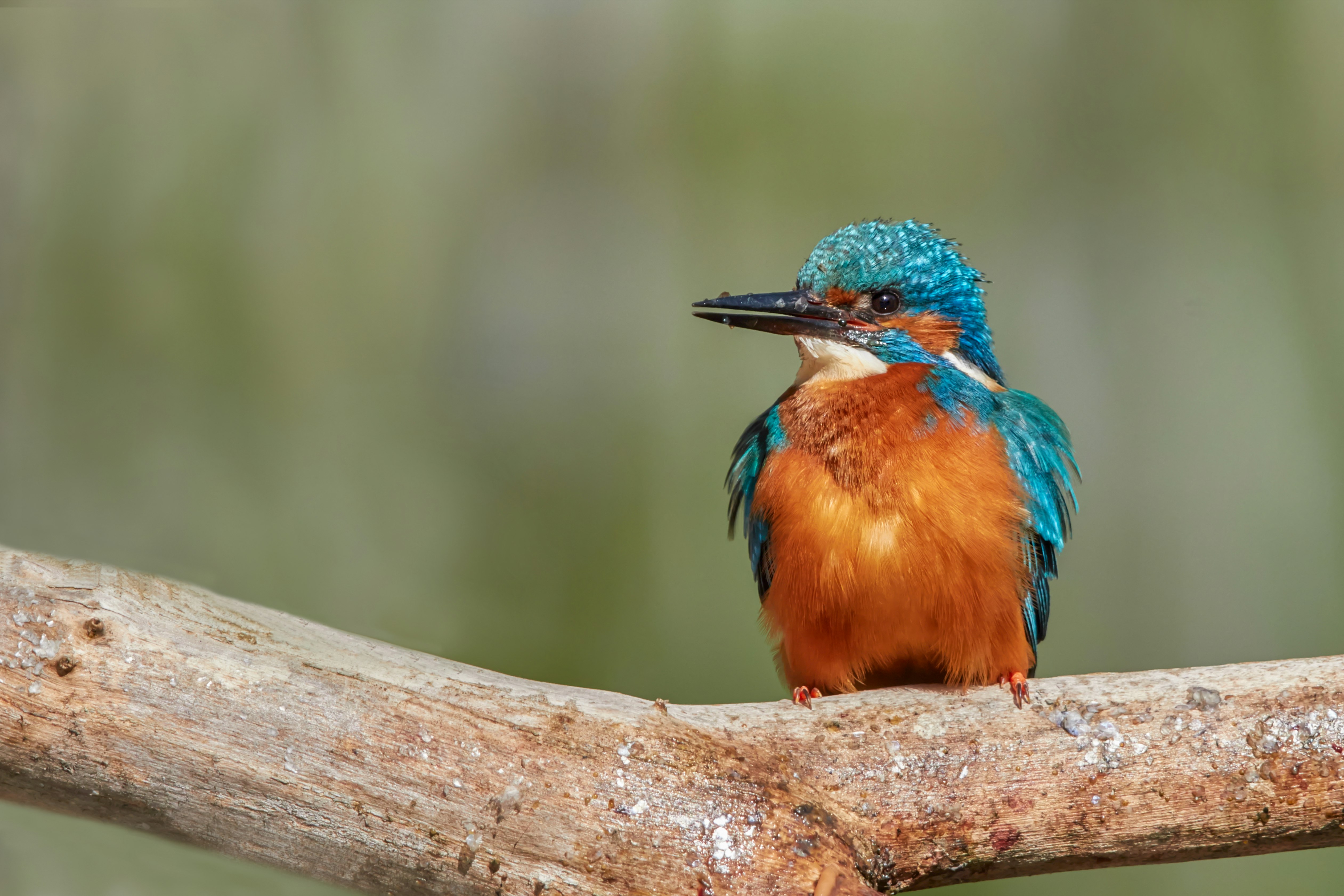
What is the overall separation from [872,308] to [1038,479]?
0.51 meters

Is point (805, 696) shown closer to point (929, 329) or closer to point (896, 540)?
point (896, 540)

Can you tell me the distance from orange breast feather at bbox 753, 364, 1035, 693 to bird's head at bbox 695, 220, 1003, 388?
0.10 m

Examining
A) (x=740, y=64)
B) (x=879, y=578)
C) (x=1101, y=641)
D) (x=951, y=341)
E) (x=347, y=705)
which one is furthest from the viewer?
(x=740, y=64)

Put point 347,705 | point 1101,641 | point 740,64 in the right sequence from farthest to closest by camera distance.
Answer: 1. point 740,64
2. point 1101,641
3. point 347,705

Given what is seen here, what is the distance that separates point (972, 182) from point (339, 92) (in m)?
2.64

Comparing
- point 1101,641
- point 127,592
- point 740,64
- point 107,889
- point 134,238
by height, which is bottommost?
point 107,889

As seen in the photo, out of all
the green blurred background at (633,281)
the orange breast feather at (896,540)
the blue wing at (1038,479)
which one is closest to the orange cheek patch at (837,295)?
the orange breast feather at (896,540)

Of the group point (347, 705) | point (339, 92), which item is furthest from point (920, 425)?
point (339, 92)

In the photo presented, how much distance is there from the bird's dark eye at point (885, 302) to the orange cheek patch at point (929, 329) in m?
0.02

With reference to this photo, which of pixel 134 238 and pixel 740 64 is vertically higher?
pixel 740 64

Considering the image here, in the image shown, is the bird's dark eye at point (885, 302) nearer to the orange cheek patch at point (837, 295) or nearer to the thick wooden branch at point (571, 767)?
the orange cheek patch at point (837, 295)

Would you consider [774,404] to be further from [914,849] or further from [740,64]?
[740,64]

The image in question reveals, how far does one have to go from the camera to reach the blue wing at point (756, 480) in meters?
2.18

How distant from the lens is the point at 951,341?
2223 millimetres
